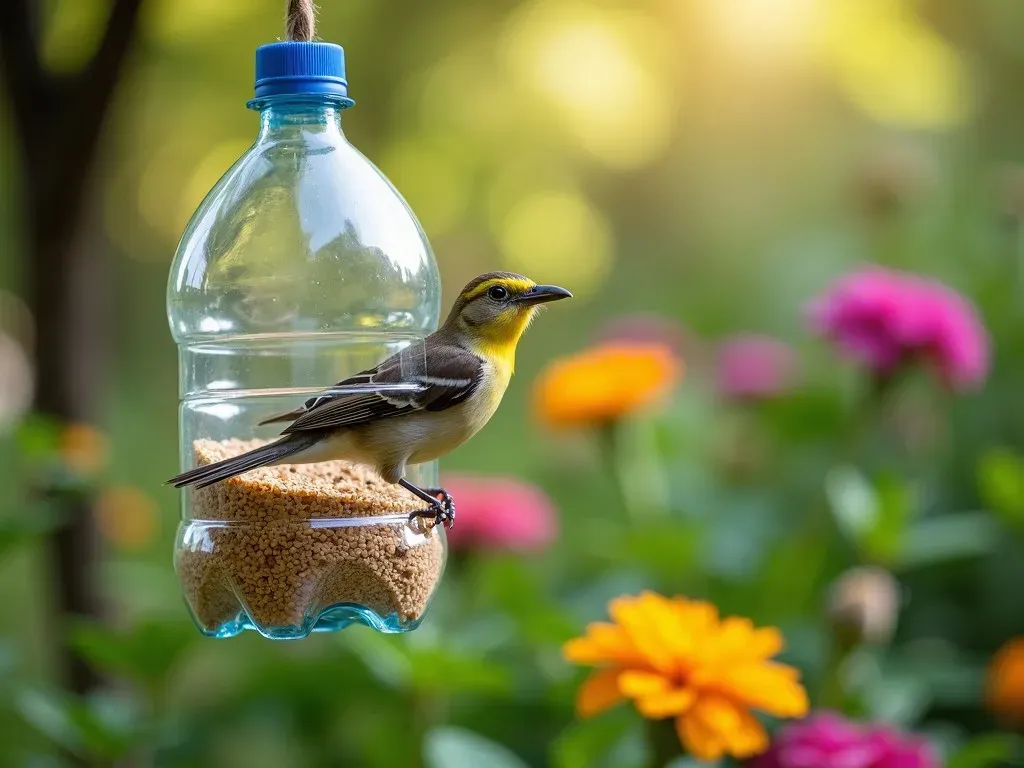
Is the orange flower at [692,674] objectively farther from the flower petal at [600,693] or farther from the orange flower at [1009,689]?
the orange flower at [1009,689]

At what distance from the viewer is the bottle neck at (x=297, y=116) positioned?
85.4 inches

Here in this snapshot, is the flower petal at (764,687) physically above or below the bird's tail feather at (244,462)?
below

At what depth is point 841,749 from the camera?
254cm

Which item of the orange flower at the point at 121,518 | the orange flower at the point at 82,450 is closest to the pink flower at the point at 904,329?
the orange flower at the point at 82,450

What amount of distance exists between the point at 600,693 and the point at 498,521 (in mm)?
1218

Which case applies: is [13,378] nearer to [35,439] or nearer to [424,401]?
[35,439]

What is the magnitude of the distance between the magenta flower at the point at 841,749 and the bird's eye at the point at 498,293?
43.9 inches

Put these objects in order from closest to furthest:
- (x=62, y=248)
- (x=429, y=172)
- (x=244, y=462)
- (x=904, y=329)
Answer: (x=244, y=462), (x=904, y=329), (x=62, y=248), (x=429, y=172)

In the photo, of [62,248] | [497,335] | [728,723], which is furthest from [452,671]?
[62,248]

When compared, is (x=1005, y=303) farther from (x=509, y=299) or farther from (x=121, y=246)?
(x=121, y=246)

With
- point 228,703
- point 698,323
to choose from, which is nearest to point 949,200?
point 698,323

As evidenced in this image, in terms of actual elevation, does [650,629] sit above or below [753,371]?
below

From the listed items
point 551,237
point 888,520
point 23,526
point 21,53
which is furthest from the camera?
point 551,237

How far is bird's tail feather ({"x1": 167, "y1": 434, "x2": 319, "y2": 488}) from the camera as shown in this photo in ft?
6.61
